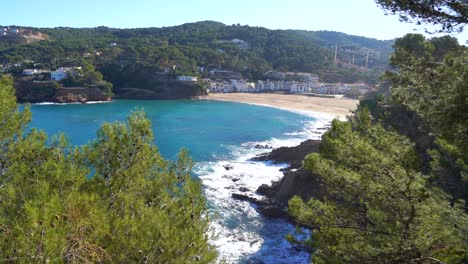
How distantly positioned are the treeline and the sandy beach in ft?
165

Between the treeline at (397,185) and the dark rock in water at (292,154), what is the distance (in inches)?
795

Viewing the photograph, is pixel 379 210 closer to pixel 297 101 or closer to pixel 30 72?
pixel 297 101

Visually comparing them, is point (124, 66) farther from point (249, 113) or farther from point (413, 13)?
point (413, 13)

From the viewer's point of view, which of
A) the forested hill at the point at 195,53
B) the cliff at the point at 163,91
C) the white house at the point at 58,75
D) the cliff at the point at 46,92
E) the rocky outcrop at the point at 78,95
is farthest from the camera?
the forested hill at the point at 195,53

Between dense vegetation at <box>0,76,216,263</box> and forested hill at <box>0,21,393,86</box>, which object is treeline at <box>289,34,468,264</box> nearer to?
dense vegetation at <box>0,76,216,263</box>

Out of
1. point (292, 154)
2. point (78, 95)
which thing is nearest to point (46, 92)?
point (78, 95)

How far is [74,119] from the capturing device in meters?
A: 46.2

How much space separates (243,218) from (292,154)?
11.4 m

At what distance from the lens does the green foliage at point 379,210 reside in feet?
19.1

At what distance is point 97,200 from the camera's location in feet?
19.2

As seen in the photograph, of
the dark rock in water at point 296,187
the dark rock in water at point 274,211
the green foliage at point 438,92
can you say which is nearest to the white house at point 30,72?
the dark rock in water at point 296,187

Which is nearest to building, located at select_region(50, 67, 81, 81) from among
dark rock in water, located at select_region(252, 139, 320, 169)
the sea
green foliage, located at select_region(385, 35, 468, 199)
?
the sea

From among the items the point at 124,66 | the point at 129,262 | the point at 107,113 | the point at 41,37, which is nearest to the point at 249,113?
the point at 107,113

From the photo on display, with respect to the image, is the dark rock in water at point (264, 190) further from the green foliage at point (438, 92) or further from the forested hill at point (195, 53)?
the forested hill at point (195, 53)
